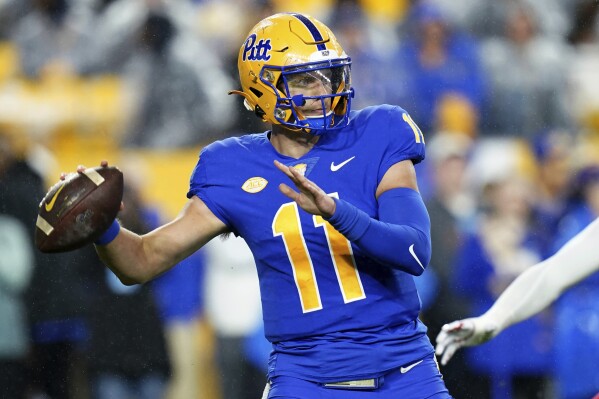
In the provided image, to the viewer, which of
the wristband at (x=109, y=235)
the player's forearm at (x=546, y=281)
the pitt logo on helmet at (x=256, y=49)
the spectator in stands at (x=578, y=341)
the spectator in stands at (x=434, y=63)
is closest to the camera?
the wristband at (x=109, y=235)

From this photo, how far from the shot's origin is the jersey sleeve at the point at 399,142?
8.66 ft

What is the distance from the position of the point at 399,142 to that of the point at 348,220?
45cm

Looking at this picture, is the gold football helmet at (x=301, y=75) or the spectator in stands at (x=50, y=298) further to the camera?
the spectator in stands at (x=50, y=298)

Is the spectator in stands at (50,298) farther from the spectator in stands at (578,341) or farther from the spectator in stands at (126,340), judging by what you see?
the spectator in stands at (578,341)

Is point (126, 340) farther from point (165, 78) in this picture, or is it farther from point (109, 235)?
point (109, 235)

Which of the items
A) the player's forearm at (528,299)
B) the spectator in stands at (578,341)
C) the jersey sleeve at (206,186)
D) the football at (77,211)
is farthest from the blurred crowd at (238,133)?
the football at (77,211)

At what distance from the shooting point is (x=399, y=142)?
2.66 metres

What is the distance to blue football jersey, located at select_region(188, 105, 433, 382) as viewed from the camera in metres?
2.55

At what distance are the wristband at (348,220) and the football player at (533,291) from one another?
25.9 inches

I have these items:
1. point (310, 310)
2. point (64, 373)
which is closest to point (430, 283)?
point (64, 373)

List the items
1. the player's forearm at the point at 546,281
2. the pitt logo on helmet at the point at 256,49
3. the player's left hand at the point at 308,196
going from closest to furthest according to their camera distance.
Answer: the player's left hand at the point at 308,196, the pitt logo on helmet at the point at 256,49, the player's forearm at the point at 546,281

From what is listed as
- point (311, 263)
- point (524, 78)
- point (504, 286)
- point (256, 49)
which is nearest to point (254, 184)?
point (311, 263)

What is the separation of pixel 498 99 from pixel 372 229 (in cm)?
306

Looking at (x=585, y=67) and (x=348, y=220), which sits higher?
(x=348, y=220)
